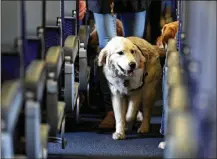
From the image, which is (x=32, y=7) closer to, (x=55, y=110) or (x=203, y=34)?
(x=55, y=110)

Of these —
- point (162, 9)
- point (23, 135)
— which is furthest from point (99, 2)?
point (23, 135)

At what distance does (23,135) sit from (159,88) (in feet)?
6.35

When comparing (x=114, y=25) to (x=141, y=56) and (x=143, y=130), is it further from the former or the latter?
(x=143, y=130)

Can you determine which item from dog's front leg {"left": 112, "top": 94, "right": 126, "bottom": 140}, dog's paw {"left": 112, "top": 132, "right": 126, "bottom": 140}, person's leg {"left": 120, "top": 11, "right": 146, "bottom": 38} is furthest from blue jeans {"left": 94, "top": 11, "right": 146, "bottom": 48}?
dog's paw {"left": 112, "top": 132, "right": 126, "bottom": 140}

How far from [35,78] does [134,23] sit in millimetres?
2193

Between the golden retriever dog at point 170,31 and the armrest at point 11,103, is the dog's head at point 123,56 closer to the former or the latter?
the golden retriever dog at point 170,31

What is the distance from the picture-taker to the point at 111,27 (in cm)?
454

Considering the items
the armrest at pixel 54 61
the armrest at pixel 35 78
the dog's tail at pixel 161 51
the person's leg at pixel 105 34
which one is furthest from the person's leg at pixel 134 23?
→ the armrest at pixel 35 78

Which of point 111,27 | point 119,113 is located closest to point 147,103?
point 119,113

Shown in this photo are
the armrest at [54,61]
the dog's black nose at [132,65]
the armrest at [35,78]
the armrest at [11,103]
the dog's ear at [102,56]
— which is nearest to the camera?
the armrest at [11,103]

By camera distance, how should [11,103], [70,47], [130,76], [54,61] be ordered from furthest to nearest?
[130,76]
[70,47]
[54,61]
[11,103]

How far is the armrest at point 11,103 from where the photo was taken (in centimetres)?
232

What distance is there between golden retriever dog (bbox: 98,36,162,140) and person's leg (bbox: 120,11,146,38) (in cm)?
32

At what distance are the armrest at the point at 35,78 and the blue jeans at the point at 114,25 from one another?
185 centimetres
